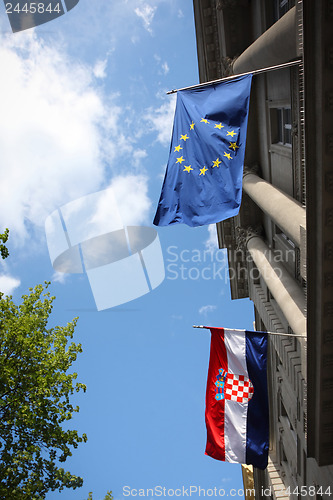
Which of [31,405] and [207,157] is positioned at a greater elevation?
[207,157]

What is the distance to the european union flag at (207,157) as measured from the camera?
43.6 ft

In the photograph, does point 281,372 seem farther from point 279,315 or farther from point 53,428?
point 53,428

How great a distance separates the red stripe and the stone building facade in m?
2.61

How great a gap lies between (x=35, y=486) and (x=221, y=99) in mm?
15917

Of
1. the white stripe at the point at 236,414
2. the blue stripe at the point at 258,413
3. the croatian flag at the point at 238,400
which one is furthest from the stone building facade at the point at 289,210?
the white stripe at the point at 236,414

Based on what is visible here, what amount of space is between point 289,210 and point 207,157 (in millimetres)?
4009

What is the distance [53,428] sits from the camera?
16.8m

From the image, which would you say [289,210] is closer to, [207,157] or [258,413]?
[207,157]

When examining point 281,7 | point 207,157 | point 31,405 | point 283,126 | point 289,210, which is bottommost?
point 31,405

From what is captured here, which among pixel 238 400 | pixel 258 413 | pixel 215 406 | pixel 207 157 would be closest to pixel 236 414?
pixel 238 400

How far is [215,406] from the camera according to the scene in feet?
47.1

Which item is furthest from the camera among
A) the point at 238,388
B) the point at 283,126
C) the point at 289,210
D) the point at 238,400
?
the point at 283,126

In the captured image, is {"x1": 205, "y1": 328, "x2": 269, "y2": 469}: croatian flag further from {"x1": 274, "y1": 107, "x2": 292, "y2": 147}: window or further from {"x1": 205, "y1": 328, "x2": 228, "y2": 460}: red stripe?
{"x1": 274, "y1": 107, "x2": 292, "y2": 147}: window

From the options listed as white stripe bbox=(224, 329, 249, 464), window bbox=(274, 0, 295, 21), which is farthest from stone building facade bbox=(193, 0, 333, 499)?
white stripe bbox=(224, 329, 249, 464)
